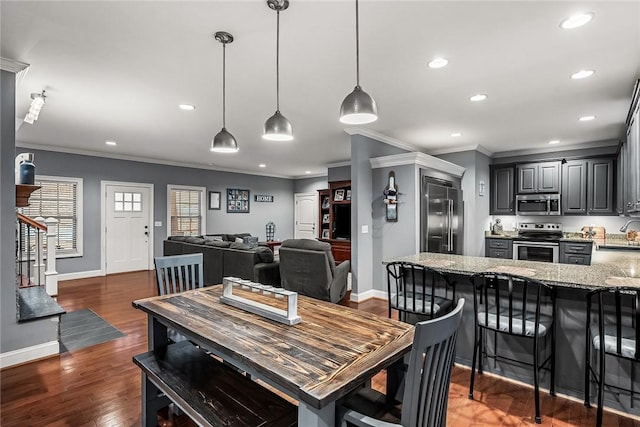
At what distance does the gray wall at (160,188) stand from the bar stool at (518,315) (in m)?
7.08

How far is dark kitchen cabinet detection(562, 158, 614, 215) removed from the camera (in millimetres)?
5207

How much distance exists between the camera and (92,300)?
4.82m

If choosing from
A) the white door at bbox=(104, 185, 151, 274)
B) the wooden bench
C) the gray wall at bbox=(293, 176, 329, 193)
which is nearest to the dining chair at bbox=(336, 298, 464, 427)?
the wooden bench

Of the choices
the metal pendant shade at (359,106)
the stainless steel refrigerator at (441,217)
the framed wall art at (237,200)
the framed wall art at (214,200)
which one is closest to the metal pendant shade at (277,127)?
the metal pendant shade at (359,106)

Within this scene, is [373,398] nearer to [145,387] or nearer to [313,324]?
[313,324]

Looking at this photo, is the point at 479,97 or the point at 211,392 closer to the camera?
the point at 211,392

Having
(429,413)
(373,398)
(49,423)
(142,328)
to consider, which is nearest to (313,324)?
(373,398)

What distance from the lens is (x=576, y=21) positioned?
211 cm

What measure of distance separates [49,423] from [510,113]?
5.29m

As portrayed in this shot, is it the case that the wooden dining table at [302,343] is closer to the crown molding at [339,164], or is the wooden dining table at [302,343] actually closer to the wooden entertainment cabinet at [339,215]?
the wooden entertainment cabinet at [339,215]

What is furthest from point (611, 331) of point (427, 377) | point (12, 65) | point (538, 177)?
point (12, 65)

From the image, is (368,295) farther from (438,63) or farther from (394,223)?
(438,63)

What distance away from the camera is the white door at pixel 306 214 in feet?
33.2

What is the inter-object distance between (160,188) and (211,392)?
691cm
